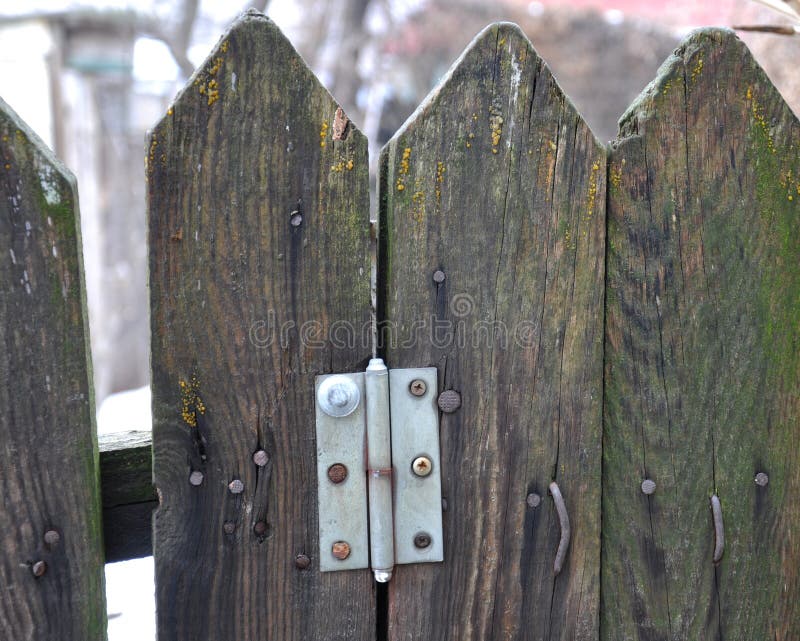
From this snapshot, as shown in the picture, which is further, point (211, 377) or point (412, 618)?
point (412, 618)

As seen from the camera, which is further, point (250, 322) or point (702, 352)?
point (702, 352)

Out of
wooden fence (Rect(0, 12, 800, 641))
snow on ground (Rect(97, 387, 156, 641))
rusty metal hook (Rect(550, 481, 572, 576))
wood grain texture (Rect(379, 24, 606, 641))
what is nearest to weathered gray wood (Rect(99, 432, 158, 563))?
wooden fence (Rect(0, 12, 800, 641))

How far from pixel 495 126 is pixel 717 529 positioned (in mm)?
792

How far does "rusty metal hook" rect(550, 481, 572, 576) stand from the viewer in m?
1.24

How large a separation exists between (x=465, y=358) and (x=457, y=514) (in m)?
0.26

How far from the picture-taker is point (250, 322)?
3.74 feet

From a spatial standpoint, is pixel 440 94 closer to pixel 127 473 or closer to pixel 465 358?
pixel 465 358

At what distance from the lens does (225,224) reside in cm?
111

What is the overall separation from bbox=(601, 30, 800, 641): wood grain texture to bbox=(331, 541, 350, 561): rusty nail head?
0.46 metres

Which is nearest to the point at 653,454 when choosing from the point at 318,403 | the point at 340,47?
the point at 318,403

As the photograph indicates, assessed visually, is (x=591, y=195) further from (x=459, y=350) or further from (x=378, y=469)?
(x=378, y=469)

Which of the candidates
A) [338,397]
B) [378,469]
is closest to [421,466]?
[378,469]

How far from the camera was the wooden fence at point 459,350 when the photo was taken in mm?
1091

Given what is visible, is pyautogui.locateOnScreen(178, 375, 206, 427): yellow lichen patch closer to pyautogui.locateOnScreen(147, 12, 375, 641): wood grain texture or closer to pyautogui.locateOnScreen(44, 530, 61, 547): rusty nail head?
pyautogui.locateOnScreen(147, 12, 375, 641): wood grain texture
